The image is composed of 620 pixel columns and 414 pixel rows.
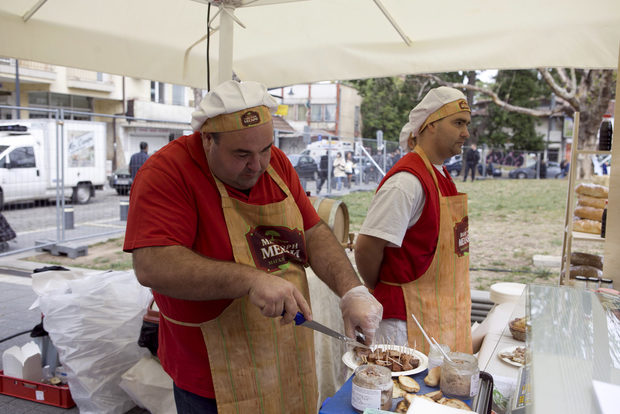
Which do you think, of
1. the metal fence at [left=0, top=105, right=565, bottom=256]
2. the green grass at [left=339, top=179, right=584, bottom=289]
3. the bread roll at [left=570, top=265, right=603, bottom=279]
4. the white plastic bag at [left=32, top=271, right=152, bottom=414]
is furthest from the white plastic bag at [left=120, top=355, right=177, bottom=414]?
the green grass at [left=339, top=179, right=584, bottom=289]

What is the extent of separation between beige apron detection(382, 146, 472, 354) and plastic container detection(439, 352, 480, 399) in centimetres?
80

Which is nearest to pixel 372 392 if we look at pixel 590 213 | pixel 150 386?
pixel 150 386

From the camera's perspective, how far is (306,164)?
1222 centimetres

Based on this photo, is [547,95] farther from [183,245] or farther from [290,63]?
[183,245]

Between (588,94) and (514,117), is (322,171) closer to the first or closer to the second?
(588,94)

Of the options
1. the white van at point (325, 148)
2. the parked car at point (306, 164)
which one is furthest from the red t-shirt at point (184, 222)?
the white van at point (325, 148)

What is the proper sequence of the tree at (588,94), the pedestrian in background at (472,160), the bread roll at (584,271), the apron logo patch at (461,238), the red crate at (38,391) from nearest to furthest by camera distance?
the apron logo patch at (461,238) → the red crate at (38,391) → the bread roll at (584,271) → the tree at (588,94) → the pedestrian in background at (472,160)

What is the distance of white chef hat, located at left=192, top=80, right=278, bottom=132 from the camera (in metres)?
1.65

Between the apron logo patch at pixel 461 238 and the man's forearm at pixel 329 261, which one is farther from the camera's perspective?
the apron logo patch at pixel 461 238

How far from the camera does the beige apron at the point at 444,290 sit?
248 centimetres

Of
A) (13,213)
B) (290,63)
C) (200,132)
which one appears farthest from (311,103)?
(200,132)

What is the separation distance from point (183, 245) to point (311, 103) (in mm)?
36006

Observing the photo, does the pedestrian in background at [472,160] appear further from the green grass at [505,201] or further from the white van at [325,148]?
the white van at [325,148]

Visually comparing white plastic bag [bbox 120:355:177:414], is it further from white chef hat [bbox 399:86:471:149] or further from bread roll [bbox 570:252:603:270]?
bread roll [bbox 570:252:603:270]
